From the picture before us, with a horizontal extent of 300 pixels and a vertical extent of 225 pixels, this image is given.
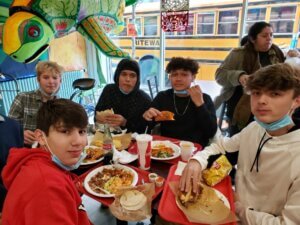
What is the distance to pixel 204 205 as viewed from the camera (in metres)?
0.99

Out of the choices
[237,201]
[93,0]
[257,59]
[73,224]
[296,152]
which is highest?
[93,0]

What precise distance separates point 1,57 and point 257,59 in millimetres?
3503

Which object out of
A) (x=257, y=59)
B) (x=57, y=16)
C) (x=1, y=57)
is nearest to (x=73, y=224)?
(x=257, y=59)

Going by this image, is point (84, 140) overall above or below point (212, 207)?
above

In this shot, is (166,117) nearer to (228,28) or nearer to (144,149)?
(144,149)

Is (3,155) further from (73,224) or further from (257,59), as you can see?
(257,59)

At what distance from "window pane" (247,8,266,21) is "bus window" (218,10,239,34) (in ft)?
0.65

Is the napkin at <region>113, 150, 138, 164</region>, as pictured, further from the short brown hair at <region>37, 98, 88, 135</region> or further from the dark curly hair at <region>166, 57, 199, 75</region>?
the dark curly hair at <region>166, 57, 199, 75</region>

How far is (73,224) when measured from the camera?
0.78m

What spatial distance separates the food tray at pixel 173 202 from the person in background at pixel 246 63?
129 centimetres

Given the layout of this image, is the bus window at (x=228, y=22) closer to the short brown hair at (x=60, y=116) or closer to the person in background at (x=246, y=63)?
the person in background at (x=246, y=63)

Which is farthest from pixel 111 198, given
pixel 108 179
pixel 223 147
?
pixel 223 147

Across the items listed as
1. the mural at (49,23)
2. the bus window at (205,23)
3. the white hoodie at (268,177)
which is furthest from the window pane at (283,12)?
the white hoodie at (268,177)

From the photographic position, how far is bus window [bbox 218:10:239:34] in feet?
12.7
